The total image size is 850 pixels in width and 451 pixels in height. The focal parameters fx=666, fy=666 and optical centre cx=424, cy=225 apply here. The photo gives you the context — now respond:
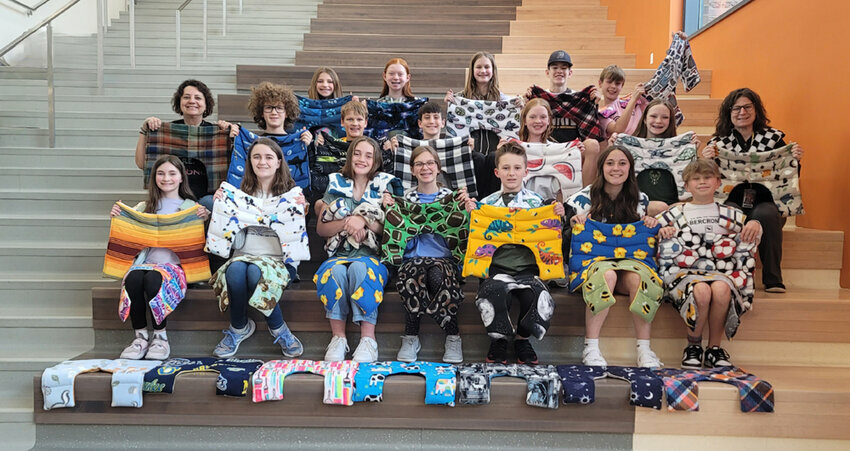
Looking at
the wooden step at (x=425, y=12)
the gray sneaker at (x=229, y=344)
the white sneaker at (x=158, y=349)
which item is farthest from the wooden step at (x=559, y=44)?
the white sneaker at (x=158, y=349)

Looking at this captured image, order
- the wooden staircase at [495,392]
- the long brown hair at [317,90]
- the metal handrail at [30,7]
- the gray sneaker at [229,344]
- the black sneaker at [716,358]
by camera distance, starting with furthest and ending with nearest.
A: the metal handrail at [30,7] < the long brown hair at [317,90] < the gray sneaker at [229,344] < the black sneaker at [716,358] < the wooden staircase at [495,392]

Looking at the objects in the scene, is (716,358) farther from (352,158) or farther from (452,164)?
(352,158)

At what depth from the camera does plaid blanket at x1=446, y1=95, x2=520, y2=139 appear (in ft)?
12.5

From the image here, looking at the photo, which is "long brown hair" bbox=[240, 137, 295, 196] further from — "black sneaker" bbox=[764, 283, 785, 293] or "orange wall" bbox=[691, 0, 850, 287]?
"orange wall" bbox=[691, 0, 850, 287]

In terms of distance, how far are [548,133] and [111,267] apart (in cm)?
227

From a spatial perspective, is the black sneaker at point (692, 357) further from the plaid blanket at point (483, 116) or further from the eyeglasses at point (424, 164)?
the plaid blanket at point (483, 116)

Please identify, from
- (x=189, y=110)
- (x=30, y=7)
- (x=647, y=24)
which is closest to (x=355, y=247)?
(x=189, y=110)

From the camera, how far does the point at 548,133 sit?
3.61m

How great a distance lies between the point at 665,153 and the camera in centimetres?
343

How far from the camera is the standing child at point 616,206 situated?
2.83 metres

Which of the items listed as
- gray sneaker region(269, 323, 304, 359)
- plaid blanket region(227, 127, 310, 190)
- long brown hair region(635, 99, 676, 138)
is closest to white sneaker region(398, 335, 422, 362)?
gray sneaker region(269, 323, 304, 359)

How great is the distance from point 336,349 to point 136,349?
2.78 ft

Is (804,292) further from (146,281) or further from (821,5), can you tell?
(146,281)

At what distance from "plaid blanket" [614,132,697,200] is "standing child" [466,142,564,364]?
59 cm
